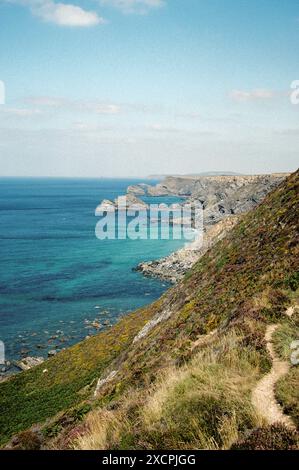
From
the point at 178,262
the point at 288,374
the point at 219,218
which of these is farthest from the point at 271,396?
the point at 219,218

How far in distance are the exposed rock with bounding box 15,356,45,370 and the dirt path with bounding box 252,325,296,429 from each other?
139ft

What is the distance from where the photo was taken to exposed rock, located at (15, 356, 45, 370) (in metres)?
46.7

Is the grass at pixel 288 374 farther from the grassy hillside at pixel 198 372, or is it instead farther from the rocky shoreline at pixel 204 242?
the rocky shoreline at pixel 204 242

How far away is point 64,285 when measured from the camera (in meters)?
82.0

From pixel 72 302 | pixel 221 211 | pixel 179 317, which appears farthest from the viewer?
pixel 221 211

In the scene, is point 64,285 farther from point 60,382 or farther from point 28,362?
point 60,382

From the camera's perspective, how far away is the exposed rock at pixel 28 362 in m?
46.7

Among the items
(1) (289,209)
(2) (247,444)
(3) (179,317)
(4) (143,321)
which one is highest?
(1) (289,209)

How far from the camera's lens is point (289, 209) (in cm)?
2502

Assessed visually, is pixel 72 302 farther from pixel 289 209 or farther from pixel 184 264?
pixel 289 209

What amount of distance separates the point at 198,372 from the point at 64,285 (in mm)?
74913
